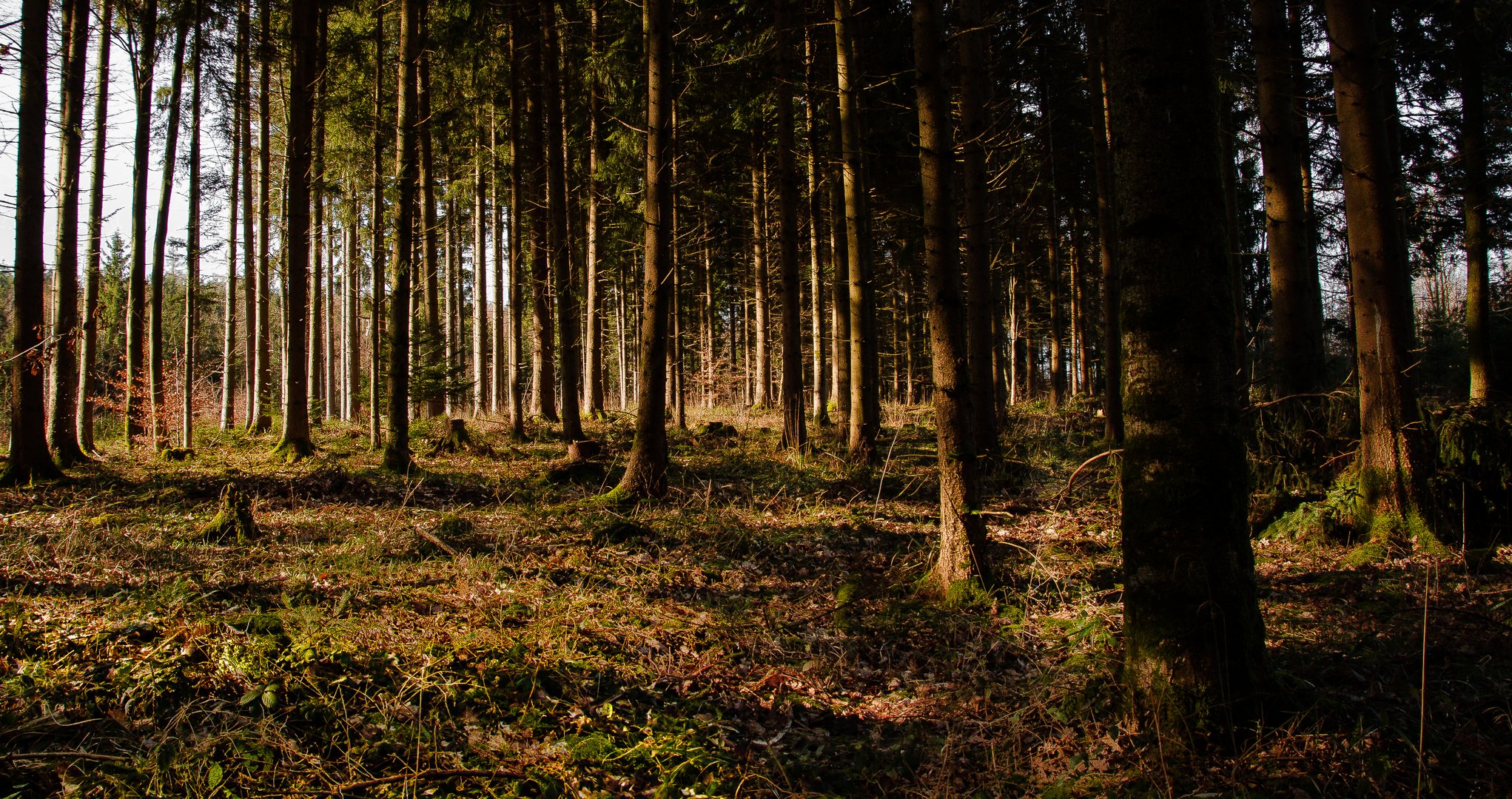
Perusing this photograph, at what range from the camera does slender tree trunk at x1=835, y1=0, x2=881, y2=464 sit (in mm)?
10617

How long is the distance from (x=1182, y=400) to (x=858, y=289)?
27.1 feet

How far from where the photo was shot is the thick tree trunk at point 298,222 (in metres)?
10.9

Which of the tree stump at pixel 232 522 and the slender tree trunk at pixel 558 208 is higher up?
the slender tree trunk at pixel 558 208

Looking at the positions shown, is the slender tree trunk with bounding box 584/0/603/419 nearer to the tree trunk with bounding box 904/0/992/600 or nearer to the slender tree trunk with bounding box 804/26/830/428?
the slender tree trunk with bounding box 804/26/830/428

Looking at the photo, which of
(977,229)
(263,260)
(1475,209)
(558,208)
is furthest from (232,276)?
(1475,209)

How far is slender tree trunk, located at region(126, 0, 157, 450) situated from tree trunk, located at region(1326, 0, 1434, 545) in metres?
17.3

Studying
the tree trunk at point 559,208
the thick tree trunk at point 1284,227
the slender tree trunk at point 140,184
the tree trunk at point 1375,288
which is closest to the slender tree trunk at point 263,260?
the slender tree trunk at point 140,184

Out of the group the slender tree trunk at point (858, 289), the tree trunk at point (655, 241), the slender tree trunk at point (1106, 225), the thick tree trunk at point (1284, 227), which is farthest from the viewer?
the slender tree trunk at point (1106, 225)

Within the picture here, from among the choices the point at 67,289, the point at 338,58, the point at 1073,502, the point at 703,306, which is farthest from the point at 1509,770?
the point at 703,306

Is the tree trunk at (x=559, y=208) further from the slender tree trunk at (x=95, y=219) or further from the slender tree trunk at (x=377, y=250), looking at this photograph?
the slender tree trunk at (x=95, y=219)

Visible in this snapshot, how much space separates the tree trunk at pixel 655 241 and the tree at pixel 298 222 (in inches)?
165

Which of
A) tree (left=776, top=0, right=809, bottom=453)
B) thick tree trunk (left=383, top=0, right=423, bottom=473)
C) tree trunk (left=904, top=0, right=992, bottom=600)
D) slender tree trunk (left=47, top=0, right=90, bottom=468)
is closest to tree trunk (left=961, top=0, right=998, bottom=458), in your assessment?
tree (left=776, top=0, right=809, bottom=453)

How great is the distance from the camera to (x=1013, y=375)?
79.3 ft

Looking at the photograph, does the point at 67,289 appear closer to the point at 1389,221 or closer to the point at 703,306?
the point at 1389,221
